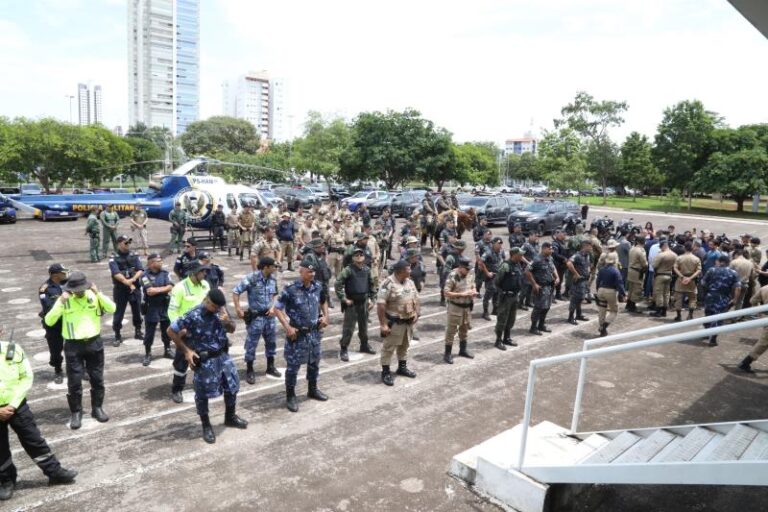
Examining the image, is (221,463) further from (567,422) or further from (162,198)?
(162,198)

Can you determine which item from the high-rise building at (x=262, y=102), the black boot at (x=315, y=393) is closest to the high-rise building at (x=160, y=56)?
the high-rise building at (x=262, y=102)

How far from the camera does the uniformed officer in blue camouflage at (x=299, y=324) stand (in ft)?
20.2

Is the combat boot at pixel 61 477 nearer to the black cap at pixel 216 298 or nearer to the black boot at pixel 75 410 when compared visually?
the black boot at pixel 75 410

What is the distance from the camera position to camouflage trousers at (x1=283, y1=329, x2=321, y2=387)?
243 inches

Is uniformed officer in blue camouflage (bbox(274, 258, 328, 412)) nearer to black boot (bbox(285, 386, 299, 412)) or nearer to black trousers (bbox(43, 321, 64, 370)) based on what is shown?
black boot (bbox(285, 386, 299, 412))

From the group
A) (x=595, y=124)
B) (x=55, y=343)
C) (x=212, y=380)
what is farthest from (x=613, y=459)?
(x=595, y=124)

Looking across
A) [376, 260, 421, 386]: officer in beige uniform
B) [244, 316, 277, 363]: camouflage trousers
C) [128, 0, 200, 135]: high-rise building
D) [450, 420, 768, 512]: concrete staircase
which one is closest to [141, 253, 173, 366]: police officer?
[244, 316, 277, 363]: camouflage trousers

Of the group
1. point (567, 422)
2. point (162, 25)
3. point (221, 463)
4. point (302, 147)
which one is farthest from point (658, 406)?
point (162, 25)

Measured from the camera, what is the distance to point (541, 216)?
984 inches

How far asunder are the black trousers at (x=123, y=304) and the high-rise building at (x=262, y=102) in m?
178

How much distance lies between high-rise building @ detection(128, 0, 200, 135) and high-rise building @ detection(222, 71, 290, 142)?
34.6 m

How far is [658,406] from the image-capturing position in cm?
678

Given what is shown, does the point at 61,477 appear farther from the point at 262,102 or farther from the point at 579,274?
the point at 262,102

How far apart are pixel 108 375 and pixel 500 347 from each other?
6.03 meters
